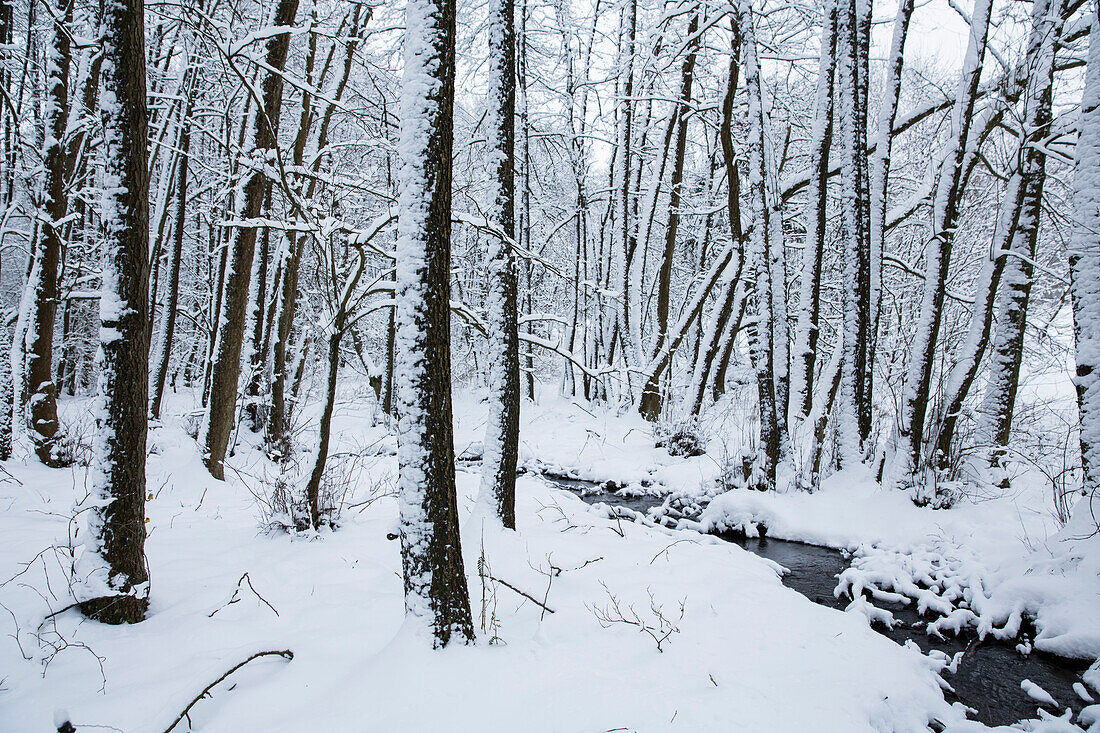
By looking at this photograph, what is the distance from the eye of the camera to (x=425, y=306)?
266cm

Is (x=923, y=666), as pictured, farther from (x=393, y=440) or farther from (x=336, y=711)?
(x=393, y=440)

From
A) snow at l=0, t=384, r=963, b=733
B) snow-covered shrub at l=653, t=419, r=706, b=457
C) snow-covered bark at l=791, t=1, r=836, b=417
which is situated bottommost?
snow at l=0, t=384, r=963, b=733

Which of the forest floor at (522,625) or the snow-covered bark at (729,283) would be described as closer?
the forest floor at (522,625)

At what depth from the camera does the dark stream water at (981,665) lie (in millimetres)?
3023

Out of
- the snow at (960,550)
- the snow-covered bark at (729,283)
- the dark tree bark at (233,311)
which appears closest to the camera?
the snow at (960,550)

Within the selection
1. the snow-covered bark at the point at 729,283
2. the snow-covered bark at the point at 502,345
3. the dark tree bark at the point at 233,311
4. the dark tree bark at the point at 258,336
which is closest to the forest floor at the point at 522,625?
the snow-covered bark at the point at 502,345

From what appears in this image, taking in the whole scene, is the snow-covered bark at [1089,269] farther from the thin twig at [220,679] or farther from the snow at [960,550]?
the thin twig at [220,679]

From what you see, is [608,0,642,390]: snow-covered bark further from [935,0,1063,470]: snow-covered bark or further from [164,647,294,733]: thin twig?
[164,647,294,733]: thin twig

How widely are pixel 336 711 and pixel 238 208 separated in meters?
6.70

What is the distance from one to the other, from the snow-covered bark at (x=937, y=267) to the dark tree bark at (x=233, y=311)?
27.3ft

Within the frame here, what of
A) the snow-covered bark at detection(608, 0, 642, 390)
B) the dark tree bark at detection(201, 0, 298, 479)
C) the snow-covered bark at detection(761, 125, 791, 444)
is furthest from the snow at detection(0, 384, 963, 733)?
the snow-covered bark at detection(608, 0, 642, 390)

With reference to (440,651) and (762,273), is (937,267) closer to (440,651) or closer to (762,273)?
(762,273)

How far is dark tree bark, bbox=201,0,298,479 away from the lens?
6848 millimetres

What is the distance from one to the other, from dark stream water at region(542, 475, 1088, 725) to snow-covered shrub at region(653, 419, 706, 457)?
4190mm
